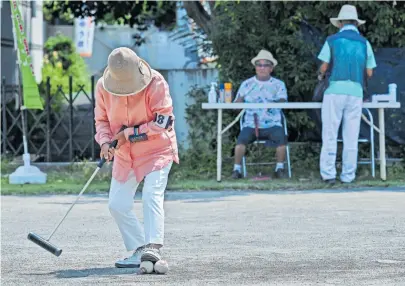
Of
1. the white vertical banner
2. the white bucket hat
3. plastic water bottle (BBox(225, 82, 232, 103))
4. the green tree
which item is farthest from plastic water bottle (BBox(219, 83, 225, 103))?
the white vertical banner

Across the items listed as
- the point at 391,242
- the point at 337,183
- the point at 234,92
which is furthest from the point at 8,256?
the point at 234,92

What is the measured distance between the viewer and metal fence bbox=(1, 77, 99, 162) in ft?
53.6

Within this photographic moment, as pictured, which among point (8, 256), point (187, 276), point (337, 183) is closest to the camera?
point (187, 276)

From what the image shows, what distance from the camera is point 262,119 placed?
47.0 ft

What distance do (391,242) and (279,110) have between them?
5.94m

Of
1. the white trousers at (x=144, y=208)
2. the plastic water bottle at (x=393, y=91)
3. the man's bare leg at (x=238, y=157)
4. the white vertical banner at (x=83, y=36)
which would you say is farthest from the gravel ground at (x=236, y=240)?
the white vertical banner at (x=83, y=36)

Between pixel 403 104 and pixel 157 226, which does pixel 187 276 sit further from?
pixel 403 104

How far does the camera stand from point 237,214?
10.9 m

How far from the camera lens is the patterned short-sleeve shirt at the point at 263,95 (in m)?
14.3

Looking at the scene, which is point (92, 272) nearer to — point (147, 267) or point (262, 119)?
point (147, 267)

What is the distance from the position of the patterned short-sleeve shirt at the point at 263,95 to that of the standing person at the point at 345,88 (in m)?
0.73

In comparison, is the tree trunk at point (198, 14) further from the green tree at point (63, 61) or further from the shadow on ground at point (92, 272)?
the shadow on ground at point (92, 272)

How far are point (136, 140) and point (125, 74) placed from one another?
46 cm

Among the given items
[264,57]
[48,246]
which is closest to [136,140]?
[48,246]
